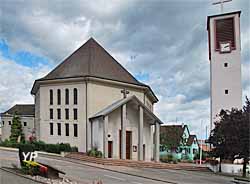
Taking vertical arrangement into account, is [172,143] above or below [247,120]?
below

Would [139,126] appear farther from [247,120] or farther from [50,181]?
[50,181]

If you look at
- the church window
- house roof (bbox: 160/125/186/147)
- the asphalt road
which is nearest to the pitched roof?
the church window

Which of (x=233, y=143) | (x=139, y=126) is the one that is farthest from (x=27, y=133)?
(x=233, y=143)

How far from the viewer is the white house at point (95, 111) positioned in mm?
38344

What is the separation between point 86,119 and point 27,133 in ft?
65.0

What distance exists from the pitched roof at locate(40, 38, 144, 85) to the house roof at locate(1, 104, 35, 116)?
20366 millimetres

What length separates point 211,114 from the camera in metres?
49.4

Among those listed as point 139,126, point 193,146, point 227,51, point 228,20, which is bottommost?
point 193,146

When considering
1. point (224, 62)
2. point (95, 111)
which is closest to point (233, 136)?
point (95, 111)

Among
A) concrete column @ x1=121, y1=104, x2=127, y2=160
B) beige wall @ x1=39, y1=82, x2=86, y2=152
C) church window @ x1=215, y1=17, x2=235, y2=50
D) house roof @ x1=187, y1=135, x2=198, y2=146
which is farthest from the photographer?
house roof @ x1=187, y1=135, x2=198, y2=146

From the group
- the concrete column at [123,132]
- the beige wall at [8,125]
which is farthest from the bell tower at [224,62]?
the beige wall at [8,125]

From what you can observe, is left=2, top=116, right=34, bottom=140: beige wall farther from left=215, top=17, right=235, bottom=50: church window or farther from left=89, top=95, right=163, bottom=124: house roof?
left=215, top=17, right=235, bottom=50: church window

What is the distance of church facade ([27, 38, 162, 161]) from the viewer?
38.3 metres

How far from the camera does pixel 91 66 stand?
42344mm
